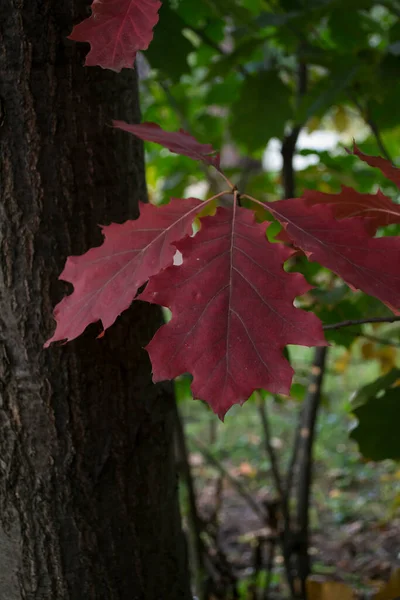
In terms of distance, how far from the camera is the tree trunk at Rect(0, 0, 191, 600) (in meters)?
0.90

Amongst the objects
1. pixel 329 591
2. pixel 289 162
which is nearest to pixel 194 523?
pixel 329 591

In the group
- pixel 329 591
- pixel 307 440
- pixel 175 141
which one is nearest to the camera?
pixel 175 141

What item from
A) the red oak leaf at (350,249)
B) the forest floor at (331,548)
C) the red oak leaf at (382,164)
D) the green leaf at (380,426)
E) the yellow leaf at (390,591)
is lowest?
the forest floor at (331,548)

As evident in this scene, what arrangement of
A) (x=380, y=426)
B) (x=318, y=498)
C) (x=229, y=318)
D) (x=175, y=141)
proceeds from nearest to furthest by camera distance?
1. (x=229, y=318)
2. (x=175, y=141)
3. (x=380, y=426)
4. (x=318, y=498)

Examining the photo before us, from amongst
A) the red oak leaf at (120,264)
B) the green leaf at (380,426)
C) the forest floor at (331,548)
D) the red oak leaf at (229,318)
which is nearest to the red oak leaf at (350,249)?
the red oak leaf at (229,318)

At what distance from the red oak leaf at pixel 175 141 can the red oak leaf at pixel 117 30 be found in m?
0.11

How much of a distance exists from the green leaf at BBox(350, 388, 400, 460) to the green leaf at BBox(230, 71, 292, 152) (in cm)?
89

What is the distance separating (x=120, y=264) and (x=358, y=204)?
393 mm

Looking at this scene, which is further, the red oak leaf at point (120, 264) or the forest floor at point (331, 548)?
the forest floor at point (331, 548)

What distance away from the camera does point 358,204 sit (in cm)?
91

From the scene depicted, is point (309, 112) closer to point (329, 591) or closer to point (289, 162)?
point (289, 162)

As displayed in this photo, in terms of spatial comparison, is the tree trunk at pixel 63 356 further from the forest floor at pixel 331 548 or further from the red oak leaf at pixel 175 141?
the forest floor at pixel 331 548

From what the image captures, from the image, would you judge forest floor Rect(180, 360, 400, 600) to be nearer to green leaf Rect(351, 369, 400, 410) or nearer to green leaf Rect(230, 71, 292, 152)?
green leaf Rect(351, 369, 400, 410)

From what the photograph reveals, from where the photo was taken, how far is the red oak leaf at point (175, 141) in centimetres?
82
